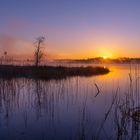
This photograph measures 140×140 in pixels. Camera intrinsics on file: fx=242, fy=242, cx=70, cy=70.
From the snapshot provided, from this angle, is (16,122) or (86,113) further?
(86,113)

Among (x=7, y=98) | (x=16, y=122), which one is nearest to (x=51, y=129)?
(x=16, y=122)

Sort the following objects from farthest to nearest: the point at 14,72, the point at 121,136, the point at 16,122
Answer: the point at 14,72 → the point at 16,122 → the point at 121,136

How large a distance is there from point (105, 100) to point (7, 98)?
13.7ft

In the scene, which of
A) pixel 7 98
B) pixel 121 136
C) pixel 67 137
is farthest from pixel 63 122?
pixel 7 98

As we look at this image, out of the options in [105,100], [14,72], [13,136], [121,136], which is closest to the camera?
[121,136]

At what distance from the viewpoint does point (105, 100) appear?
34.8 feet

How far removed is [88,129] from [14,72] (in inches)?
695

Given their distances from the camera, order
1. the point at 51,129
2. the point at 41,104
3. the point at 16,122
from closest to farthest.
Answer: the point at 51,129 → the point at 16,122 → the point at 41,104

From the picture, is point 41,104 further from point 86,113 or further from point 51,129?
point 51,129

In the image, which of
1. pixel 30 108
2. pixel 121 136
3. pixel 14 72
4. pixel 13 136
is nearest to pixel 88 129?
pixel 121 136

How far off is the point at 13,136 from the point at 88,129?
189 cm

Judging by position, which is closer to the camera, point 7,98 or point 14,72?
point 7,98

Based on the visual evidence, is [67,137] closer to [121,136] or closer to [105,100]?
[121,136]

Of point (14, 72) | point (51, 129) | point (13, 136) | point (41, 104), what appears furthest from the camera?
point (14, 72)
